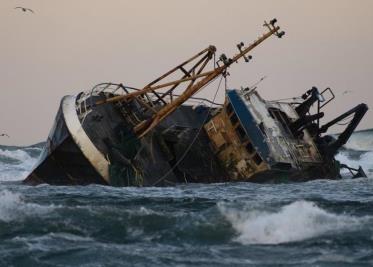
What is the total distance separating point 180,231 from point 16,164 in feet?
122

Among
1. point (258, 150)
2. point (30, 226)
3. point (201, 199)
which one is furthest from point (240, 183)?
point (30, 226)

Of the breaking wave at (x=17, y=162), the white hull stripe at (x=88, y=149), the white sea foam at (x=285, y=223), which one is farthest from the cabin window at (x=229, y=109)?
the breaking wave at (x=17, y=162)

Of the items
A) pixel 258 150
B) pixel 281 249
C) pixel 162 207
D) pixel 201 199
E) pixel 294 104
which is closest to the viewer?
pixel 281 249

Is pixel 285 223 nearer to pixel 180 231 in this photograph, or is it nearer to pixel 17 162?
pixel 180 231

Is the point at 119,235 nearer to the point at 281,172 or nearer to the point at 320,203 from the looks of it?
the point at 320,203

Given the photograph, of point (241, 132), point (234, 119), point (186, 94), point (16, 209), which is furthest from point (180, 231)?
point (234, 119)

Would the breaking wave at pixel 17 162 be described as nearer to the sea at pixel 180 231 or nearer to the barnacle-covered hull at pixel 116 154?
the barnacle-covered hull at pixel 116 154

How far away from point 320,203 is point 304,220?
322cm

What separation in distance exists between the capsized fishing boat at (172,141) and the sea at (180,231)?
13.5 feet

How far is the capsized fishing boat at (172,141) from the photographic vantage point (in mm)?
24156

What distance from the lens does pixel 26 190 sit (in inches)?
861

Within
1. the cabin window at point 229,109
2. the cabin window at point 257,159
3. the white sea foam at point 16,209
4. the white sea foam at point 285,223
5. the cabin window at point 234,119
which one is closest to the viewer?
the white sea foam at point 285,223

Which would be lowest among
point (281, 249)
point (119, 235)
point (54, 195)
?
point (281, 249)

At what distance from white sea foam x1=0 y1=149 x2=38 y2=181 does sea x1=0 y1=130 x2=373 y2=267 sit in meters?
19.8
